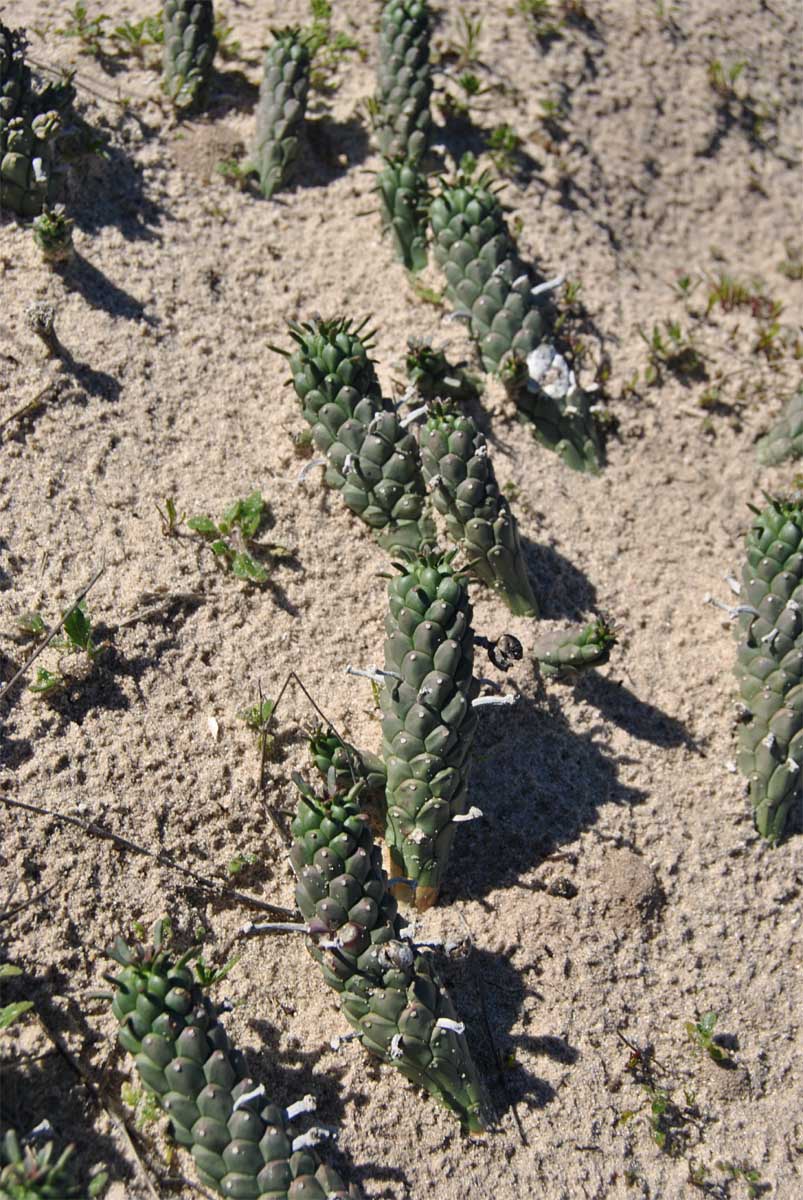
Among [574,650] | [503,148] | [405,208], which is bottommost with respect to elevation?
[574,650]

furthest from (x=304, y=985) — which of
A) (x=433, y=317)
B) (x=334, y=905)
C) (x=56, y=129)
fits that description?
(x=56, y=129)

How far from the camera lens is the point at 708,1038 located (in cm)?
395

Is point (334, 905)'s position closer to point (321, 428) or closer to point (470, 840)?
point (470, 840)

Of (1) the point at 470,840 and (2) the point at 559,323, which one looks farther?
(2) the point at 559,323

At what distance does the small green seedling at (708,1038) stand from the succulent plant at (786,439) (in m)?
2.54

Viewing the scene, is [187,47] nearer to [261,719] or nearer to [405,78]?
[405,78]

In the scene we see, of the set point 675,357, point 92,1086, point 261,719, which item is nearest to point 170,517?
point 261,719

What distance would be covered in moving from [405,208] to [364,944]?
3345mm

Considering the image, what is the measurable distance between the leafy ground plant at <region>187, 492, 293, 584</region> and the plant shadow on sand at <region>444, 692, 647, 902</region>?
3.34ft

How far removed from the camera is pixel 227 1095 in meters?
3.18

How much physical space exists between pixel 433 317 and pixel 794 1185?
12.1 ft

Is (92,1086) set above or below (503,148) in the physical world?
below

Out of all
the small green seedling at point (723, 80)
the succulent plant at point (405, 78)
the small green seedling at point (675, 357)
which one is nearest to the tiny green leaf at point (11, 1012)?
the small green seedling at point (675, 357)

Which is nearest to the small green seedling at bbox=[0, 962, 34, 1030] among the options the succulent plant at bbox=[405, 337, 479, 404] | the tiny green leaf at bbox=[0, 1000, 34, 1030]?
the tiny green leaf at bbox=[0, 1000, 34, 1030]
